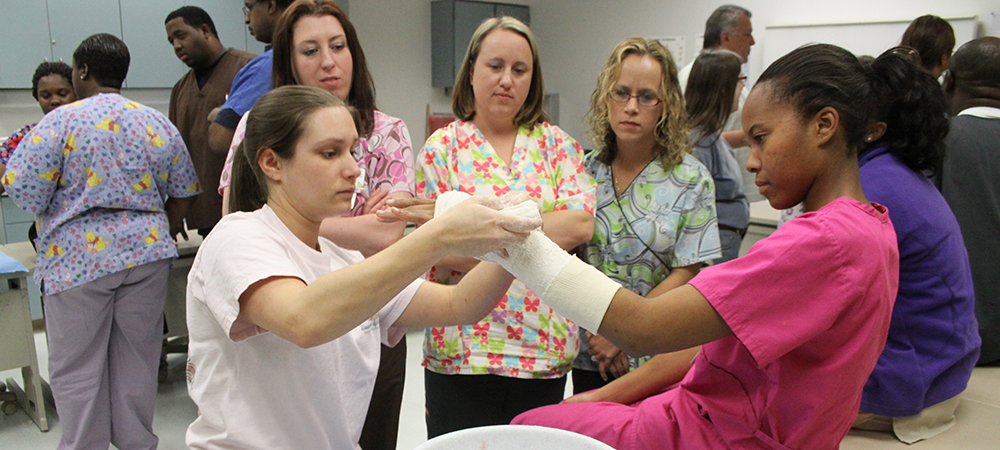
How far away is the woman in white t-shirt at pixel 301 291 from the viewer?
0.92m

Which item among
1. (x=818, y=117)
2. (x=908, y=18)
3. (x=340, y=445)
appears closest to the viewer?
(x=818, y=117)

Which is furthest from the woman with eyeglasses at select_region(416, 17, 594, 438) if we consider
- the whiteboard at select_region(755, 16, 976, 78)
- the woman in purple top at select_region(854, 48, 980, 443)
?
the whiteboard at select_region(755, 16, 976, 78)

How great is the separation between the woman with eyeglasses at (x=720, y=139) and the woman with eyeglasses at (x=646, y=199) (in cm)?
61

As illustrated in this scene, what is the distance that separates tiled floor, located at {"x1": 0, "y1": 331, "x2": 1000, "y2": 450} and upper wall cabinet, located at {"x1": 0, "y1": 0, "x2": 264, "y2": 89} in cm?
187

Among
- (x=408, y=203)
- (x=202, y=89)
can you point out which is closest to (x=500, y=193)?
(x=408, y=203)

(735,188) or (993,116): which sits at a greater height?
(993,116)

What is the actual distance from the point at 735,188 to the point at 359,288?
5.75 feet

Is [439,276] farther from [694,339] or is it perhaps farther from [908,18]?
[908,18]

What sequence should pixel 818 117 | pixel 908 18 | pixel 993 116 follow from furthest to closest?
pixel 908 18
pixel 993 116
pixel 818 117

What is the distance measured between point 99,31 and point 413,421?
373cm

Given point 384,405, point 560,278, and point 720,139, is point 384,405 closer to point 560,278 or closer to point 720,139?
point 560,278

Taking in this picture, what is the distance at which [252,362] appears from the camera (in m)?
1.08

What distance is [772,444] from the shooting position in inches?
38.5

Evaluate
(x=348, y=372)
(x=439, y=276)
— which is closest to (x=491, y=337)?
(x=439, y=276)
